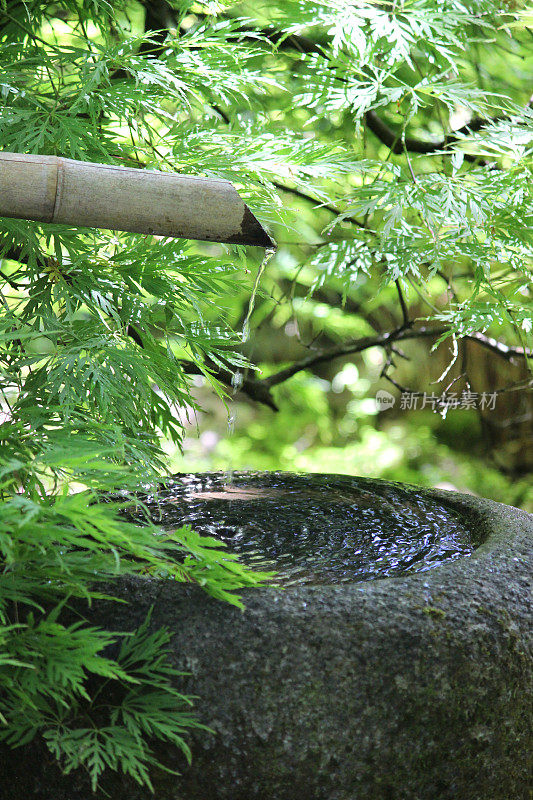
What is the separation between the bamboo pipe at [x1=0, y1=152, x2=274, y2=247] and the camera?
3.08 feet

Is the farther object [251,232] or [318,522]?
[318,522]

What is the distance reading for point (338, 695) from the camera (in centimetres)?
101

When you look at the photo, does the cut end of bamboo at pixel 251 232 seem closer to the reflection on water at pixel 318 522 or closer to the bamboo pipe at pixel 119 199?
the bamboo pipe at pixel 119 199

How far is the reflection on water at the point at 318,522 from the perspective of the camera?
54.6 inches

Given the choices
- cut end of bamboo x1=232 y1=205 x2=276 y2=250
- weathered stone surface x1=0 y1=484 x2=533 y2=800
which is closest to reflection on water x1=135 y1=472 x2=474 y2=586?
weathered stone surface x1=0 y1=484 x2=533 y2=800

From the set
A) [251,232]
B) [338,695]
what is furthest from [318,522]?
[251,232]

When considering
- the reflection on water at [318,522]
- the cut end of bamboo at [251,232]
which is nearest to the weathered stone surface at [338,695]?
the reflection on water at [318,522]

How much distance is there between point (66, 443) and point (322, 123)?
222 cm

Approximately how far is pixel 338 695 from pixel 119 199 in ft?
2.37

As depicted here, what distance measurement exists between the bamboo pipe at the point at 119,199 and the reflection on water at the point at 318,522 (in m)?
0.45

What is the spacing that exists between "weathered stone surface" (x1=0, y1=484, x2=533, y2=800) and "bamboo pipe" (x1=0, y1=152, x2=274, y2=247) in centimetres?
51

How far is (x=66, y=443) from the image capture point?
1008mm

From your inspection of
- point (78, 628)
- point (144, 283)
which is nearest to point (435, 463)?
point (144, 283)

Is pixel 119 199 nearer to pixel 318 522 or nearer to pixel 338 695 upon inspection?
pixel 338 695
